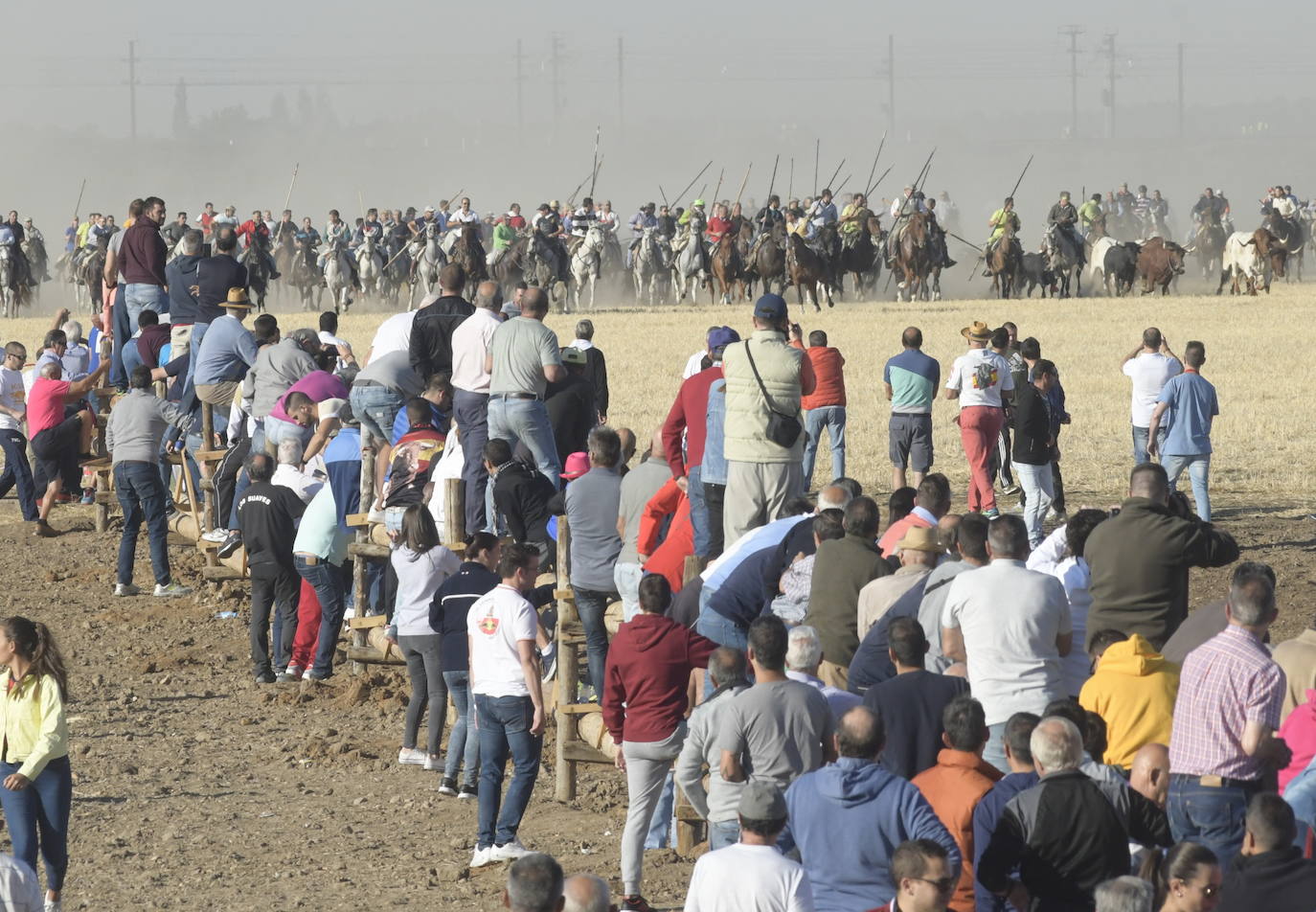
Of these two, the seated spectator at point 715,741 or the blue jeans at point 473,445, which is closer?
the seated spectator at point 715,741

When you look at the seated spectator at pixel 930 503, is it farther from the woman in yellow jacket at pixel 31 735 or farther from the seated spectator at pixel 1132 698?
the woman in yellow jacket at pixel 31 735

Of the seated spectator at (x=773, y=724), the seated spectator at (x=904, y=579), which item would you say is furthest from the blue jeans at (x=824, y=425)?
the seated spectator at (x=773, y=724)

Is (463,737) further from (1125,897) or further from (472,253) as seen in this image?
(472,253)

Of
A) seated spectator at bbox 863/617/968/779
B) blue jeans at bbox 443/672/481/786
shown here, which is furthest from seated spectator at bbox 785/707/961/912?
blue jeans at bbox 443/672/481/786

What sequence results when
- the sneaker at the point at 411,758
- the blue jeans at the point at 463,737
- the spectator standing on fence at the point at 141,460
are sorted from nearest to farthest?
1. the blue jeans at the point at 463,737
2. the sneaker at the point at 411,758
3. the spectator standing on fence at the point at 141,460

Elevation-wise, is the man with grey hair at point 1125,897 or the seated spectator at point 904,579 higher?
the seated spectator at point 904,579

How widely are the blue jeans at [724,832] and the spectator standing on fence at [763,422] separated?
3281 millimetres

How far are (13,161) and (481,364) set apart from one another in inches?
4297

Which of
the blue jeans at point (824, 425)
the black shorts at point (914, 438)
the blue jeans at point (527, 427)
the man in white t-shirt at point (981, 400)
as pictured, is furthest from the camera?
the blue jeans at point (824, 425)

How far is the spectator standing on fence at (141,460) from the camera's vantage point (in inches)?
588

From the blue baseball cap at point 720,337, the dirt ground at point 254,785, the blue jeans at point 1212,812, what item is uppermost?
the blue baseball cap at point 720,337

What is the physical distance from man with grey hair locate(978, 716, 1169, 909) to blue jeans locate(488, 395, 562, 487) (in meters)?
6.27

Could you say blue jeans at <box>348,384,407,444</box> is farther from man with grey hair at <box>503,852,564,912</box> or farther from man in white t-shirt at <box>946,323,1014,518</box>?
man with grey hair at <box>503,852,564,912</box>

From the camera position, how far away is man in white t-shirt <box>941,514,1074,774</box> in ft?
24.0
